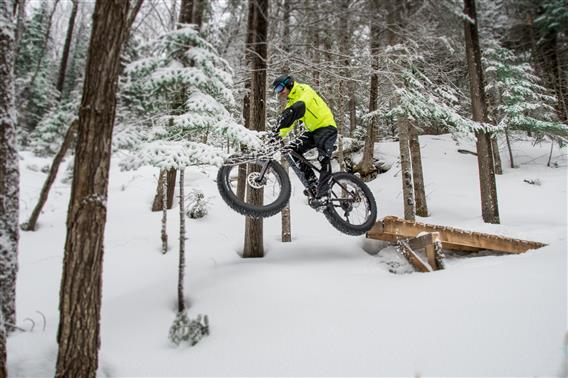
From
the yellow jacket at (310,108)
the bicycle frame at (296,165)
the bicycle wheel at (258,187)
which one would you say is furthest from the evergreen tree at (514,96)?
the bicycle wheel at (258,187)

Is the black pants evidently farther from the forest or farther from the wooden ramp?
the wooden ramp

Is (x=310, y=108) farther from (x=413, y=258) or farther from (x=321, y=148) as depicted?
(x=413, y=258)

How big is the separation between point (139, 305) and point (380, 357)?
4.04 m

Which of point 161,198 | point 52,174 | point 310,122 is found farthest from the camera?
point 161,198

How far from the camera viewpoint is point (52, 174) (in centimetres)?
764

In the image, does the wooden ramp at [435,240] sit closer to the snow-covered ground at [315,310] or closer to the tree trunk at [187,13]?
the snow-covered ground at [315,310]

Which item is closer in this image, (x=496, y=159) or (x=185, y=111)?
(x=185, y=111)

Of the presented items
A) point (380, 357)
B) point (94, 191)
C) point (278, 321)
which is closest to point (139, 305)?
point (278, 321)

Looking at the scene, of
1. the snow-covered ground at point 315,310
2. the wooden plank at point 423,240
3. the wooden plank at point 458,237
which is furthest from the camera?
the wooden plank at point 458,237

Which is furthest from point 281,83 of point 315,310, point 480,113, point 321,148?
point 480,113

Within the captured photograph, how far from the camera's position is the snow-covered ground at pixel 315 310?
152 inches

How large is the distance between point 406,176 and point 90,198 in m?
8.59

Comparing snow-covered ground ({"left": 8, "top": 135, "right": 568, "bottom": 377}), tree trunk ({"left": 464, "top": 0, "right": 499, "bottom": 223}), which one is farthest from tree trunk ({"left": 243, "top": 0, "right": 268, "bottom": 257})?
tree trunk ({"left": 464, "top": 0, "right": 499, "bottom": 223})

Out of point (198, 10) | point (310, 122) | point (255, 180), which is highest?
point (198, 10)
